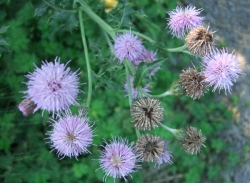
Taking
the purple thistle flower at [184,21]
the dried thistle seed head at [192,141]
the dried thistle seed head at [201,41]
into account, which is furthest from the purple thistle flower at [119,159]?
the purple thistle flower at [184,21]

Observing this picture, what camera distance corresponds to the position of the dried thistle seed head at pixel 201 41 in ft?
6.87

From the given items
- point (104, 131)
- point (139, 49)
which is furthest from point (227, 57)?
point (104, 131)

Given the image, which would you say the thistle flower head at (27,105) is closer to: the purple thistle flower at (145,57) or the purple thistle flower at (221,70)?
the purple thistle flower at (145,57)

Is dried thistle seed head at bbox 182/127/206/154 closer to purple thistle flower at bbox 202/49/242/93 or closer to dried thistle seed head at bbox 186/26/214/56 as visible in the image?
purple thistle flower at bbox 202/49/242/93

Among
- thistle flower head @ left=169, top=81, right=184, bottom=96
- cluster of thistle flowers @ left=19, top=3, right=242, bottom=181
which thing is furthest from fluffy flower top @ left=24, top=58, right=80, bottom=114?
thistle flower head @ left=169, top=81, right=184, bottom=96

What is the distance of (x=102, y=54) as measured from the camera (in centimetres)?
241

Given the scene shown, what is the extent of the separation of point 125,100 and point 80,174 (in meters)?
0.83

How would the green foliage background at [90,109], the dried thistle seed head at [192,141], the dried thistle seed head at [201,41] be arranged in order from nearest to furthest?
the dried thistle seed head at [201,41], the dried thistle seed head at [192,141], the green foliage background at [90,109]

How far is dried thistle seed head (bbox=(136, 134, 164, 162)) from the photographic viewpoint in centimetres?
216

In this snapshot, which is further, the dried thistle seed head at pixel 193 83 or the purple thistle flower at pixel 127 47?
the purple thistle flower at pixel 127 47

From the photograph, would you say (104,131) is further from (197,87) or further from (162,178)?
(197,87)

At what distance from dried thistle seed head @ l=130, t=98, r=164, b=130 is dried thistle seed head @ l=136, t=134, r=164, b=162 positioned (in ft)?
0.27

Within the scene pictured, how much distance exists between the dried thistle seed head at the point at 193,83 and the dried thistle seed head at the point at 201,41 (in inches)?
5.3

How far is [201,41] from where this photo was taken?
2092mm
